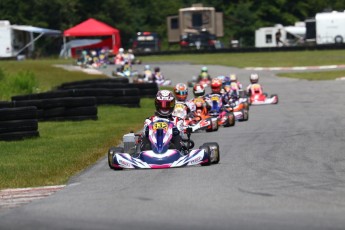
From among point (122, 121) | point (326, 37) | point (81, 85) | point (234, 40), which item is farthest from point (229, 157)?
point (234, 40)

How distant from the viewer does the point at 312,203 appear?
8664 millimetres

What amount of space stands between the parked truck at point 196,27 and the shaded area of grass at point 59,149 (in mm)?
41949

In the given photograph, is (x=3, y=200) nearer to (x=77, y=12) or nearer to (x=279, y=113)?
(x=279, y=113)

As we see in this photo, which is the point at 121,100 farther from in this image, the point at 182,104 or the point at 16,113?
the point at 16,113

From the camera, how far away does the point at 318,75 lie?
125ft

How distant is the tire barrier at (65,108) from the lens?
21.0 m

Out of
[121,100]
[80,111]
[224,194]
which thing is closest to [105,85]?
[121,100]

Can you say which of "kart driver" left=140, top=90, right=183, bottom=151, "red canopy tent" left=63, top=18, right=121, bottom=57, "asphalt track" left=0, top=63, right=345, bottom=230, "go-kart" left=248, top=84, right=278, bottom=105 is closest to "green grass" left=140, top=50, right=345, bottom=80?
"red canopy tent" left=63, top=18, right=121, bottom=57

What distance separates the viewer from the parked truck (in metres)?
65.1

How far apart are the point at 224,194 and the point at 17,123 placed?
832 centimetres

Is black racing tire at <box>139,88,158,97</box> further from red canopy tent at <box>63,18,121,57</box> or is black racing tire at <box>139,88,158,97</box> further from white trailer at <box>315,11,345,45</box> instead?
white trailer at <box>315,11,345,45</box>

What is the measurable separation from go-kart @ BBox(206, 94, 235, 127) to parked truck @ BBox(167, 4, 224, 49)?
45012mm

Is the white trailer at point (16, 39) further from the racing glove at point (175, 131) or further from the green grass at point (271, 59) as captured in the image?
the racing glove at point (175, 131)

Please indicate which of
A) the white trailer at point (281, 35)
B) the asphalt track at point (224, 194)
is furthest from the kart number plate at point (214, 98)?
the white trailer at point (281, 35)
